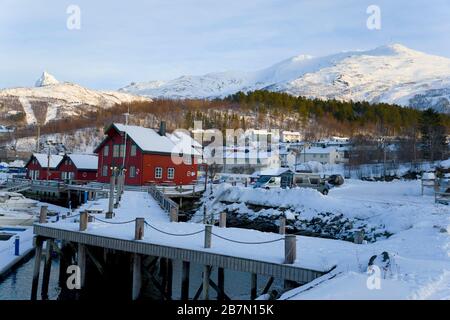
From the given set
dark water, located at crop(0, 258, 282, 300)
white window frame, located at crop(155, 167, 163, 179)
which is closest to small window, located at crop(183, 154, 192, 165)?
white window frame, located at crop(155, 167, 163, 179)

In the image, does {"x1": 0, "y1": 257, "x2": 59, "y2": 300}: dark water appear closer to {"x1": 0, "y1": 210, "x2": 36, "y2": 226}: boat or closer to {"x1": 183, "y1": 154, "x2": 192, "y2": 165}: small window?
{"x1": 0, "y1": 210, "x2": 36, "y2": 226}: boat

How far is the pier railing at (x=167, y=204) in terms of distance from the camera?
76.2 feet

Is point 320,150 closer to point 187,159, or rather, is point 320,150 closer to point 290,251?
point 187,159

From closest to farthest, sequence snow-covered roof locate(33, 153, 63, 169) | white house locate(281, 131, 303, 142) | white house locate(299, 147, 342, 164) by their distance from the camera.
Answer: snow-covered roof locate(33, 153, 63, 169)
white house locate(299, 147, 342, 164)
white house locate(281, 131, 303, 142)

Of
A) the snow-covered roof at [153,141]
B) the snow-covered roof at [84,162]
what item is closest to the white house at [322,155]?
the snow-covered roof at [84,162]

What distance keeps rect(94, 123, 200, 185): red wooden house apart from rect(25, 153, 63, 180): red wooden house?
1682 centimetres

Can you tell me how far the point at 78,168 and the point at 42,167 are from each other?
9.37 meters

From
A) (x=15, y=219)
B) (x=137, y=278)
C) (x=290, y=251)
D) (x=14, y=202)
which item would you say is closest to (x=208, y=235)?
(x=290, y=251)

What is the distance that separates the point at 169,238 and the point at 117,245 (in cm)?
185

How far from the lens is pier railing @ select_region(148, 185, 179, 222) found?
76.2 ft

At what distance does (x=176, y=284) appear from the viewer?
75.2 feet

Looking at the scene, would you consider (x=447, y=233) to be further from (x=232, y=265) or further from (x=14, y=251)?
(x=14, y=251)

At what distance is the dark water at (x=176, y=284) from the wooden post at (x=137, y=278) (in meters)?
3.58

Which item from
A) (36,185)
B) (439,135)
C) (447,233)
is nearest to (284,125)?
(439,135)
